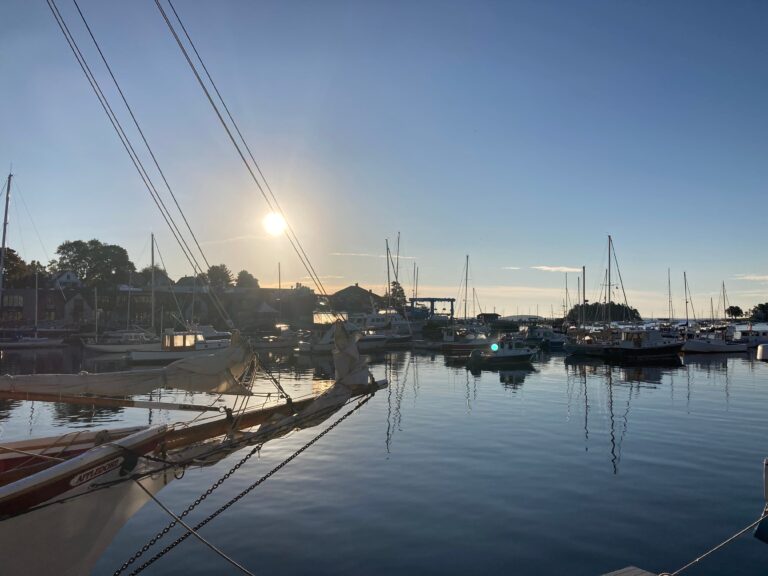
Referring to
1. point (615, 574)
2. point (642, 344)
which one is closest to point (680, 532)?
point (615, 574)

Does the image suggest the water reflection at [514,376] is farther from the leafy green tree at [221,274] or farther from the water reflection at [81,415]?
the leafy green tree at [221,274]

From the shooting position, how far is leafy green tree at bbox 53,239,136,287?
13912cm

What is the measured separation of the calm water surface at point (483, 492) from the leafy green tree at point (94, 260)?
366ft

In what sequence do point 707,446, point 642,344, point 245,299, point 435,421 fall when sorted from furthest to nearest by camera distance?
point 245,299 → point 642,344 → point 435,421 → point 707,446

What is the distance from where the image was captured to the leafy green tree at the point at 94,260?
13912cm

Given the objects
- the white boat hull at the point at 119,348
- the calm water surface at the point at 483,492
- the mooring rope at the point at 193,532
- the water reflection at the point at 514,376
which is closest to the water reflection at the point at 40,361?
the white boat hull at the point at 119,348

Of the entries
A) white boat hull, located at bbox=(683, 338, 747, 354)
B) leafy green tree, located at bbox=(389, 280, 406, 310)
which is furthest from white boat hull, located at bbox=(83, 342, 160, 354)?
leafy green tree, located at bbox=(389, 280, 406, 310)

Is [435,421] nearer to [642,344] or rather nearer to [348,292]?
[642,344]

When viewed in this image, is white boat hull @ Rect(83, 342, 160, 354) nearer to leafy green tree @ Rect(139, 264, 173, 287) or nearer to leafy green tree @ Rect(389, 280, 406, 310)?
leafy green tree @ Rect(139, 264, 173, 287)

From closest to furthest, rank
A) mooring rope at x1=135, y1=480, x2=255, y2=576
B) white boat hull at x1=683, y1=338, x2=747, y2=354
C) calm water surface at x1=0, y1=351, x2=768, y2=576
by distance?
mooring rope at x1=135, y1=480, x2=255, y2=576 → calm water surface at x1=0, y1=351, x2=768, y2=576 → white boat hull at x1=683, y1=338, x2=747, y2=354

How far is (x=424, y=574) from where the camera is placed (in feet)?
39.7

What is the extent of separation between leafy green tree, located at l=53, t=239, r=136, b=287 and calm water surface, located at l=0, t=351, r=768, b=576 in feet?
366

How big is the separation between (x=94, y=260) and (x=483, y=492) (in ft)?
465

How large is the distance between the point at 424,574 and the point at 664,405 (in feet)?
95.6
